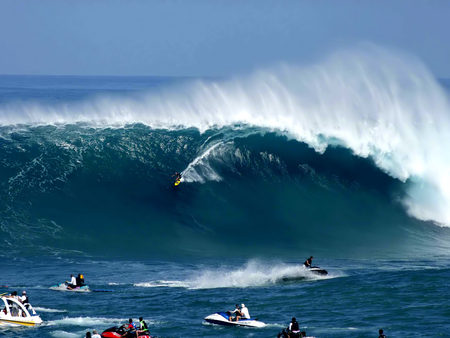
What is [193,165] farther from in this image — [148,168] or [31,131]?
[31,131]

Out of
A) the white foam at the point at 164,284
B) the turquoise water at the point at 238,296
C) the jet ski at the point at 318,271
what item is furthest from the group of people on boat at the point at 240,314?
the jet ski at the point at 318,271

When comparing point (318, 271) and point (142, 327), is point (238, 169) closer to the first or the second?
point (318, 271)

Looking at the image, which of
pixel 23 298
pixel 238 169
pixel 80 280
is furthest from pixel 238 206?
pixel 23 298

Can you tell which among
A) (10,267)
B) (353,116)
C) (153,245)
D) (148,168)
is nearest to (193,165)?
(148,168)

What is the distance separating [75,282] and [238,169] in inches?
569

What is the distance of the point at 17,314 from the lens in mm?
24031

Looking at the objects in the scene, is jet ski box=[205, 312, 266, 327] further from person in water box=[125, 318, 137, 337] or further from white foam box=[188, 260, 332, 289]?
white foam box=[188, 260, 332, 289]

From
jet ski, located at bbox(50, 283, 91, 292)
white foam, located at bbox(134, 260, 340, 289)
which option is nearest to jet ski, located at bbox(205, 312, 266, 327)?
white foam, located at bbox(134, 260, 340, 289)

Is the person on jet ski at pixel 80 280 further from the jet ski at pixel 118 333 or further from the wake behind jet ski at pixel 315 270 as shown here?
the wake behind jet ski at pixel 315 270

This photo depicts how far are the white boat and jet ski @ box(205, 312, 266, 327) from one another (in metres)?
5.53

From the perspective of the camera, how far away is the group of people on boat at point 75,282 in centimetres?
2662

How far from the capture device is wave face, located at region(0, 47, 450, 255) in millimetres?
34281

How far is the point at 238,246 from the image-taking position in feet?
110

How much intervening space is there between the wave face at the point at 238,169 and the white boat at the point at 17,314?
7.92m
